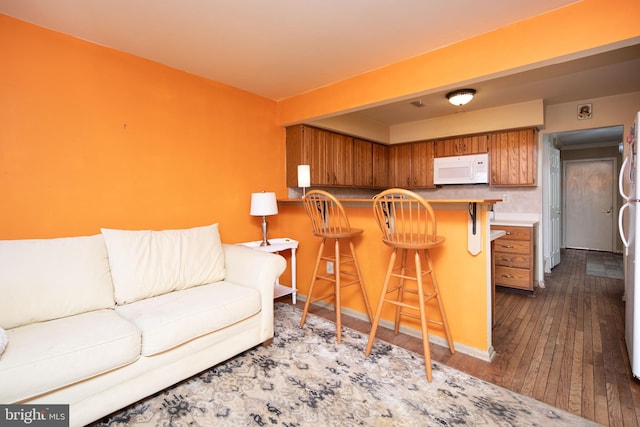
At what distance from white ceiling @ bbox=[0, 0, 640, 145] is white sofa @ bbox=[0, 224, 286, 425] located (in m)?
1.41

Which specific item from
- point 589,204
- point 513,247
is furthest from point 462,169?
point 589,204

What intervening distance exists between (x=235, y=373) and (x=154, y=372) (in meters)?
0.49

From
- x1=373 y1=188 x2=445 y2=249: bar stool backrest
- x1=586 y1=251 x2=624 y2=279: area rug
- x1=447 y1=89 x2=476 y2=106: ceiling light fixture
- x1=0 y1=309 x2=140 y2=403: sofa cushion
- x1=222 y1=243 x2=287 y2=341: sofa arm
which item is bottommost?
x1=586 y1=251 x2=624 y2=279: area rug

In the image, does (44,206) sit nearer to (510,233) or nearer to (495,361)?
(495,361)

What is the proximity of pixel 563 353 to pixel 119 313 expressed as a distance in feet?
9.97

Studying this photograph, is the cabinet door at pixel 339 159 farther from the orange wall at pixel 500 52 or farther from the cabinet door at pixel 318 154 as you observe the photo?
the orange wall at pixel 500 52

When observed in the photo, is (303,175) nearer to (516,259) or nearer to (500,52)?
(500,52)

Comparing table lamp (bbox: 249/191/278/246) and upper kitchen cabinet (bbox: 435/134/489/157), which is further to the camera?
upper kitchen cabinet (bbox: 435/134/489/157)

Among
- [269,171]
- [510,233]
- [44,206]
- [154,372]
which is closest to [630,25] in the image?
[510,233]

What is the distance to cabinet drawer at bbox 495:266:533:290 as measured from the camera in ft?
11.3

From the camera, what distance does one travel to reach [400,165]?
491cm

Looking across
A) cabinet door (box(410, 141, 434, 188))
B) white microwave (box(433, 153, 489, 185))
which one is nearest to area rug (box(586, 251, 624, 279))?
white microwave (box(433, 153, 489, 185))

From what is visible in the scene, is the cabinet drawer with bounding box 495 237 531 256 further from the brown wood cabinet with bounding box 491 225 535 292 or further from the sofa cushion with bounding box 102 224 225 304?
the sofa cushion with bounding box 102 224 225 304

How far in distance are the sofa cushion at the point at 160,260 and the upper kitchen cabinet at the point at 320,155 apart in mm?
1392
